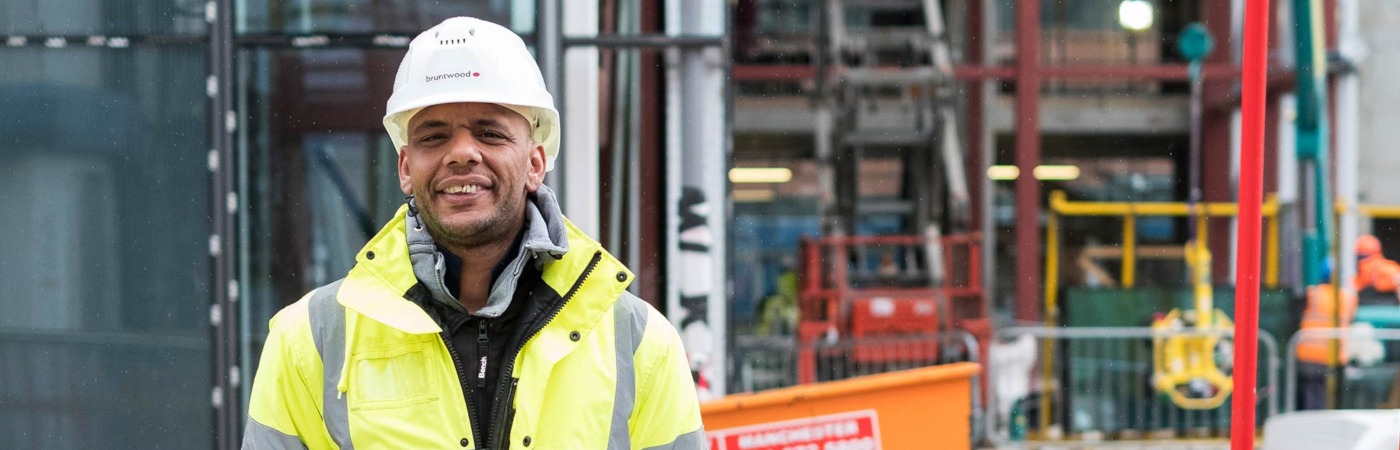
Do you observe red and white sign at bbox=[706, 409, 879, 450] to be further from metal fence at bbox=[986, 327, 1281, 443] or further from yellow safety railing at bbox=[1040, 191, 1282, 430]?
yellow safety railing at bbox=[1040, 191, 1282, 430]

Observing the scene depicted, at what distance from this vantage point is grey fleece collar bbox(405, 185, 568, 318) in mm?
2020

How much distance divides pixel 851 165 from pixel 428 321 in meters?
10.3

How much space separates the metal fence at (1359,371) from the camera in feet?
29.5

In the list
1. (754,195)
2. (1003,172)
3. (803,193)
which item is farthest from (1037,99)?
(754,195)

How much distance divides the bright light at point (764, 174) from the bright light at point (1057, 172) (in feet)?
7.60

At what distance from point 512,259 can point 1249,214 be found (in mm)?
1523

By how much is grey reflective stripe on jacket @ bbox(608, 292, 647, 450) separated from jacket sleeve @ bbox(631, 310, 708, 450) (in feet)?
0.05

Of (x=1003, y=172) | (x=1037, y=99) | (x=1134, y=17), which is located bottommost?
(x=1003, y=172)

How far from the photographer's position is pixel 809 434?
4926mm

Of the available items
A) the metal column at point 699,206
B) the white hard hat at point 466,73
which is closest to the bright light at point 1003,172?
the metal column at point 699,206

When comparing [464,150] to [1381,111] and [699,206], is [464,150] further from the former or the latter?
[1381,111]

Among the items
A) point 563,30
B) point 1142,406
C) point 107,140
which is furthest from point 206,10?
point 1142,406

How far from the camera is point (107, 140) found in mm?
5680

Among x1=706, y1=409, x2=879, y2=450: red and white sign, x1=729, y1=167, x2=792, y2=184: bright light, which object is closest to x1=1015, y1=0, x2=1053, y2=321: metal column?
x1=729, y1=167, x2=792, y2=184: bright light
